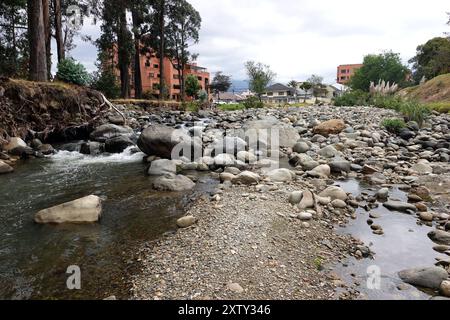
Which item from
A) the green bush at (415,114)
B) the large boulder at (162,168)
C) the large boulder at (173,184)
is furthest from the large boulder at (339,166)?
the green bush at (415,114)

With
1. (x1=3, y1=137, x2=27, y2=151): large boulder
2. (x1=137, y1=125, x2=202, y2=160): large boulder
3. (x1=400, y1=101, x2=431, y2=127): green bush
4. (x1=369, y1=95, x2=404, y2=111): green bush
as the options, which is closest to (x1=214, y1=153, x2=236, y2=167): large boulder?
(x1=137, y1=125, x2=202, y2=160): large boulder

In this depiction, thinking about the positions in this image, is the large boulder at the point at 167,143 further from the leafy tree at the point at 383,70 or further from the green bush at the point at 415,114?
the leafy tree at the point at 383,70

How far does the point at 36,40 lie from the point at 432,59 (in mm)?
42697

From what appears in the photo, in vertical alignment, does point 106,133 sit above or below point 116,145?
above

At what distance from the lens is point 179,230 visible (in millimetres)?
3791

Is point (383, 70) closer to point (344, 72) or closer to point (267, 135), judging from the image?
point (344, 72)

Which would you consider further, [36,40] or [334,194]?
[36,40]

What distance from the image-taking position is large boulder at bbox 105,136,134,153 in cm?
929

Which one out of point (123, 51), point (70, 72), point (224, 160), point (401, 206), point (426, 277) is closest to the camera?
point (426, 277)

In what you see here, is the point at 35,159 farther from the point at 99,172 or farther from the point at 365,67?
the point at 365,67

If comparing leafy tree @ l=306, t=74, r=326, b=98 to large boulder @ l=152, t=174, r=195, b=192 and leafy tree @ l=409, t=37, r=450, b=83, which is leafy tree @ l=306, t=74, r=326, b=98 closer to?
leafy tree @ l=409, t=37, r=450, b=83

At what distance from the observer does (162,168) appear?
6695mm

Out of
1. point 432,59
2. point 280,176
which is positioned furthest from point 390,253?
point 432,59

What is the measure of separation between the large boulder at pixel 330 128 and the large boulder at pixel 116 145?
21.3ft
